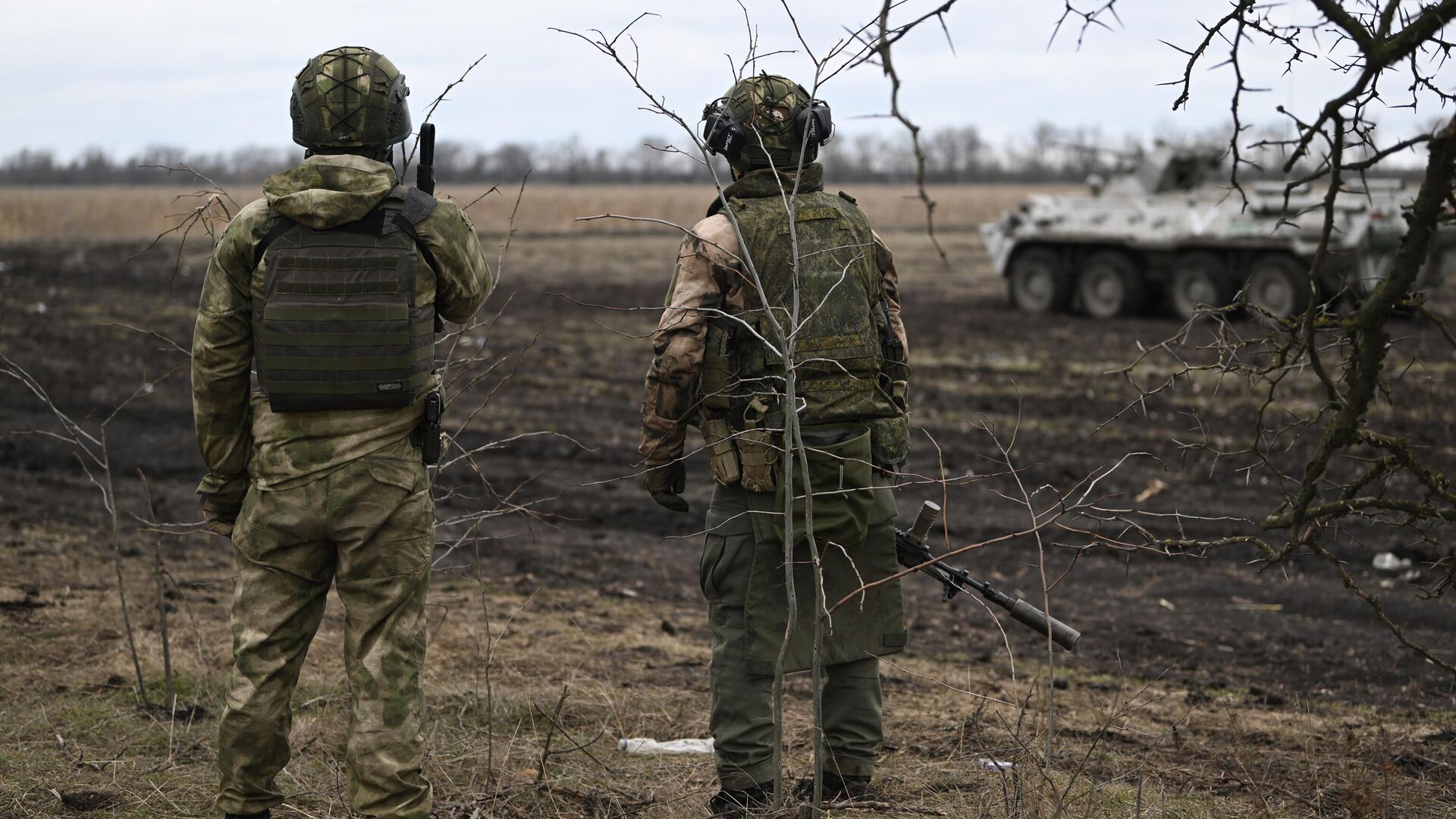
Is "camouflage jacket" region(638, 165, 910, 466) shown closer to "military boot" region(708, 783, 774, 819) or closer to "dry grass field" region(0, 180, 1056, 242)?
"military boot" region(708, 783, 774, 819)

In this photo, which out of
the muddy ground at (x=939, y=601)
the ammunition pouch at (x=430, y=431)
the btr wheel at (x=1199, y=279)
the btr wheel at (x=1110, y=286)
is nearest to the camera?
the ammunition pouch at (x=430, y=431)

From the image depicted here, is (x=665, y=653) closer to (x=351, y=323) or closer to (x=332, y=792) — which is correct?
(x=332, y=792)

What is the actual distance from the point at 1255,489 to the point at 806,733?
5077 mm

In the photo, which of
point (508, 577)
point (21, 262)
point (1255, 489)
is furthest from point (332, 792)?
point (21, 262)

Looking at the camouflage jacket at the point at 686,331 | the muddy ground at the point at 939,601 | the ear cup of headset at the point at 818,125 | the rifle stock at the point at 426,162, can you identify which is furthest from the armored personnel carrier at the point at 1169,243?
the rifle stock at the point at 426,162

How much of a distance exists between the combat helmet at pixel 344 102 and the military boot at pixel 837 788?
2045mm

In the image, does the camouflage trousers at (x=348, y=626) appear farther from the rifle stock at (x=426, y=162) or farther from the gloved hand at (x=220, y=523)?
the rifle stock at (x=426, y=162)

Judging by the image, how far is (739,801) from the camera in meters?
3.56

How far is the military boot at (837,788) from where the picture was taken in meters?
3.62

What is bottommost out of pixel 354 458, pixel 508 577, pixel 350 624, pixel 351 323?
pixel 508 577

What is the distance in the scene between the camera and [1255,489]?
27.6 feet

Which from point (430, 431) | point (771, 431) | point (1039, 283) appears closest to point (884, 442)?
point (771, 431)

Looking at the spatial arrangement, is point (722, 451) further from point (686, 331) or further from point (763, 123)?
point (763, 123)

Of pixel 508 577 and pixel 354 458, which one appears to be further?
pixel 508 577
